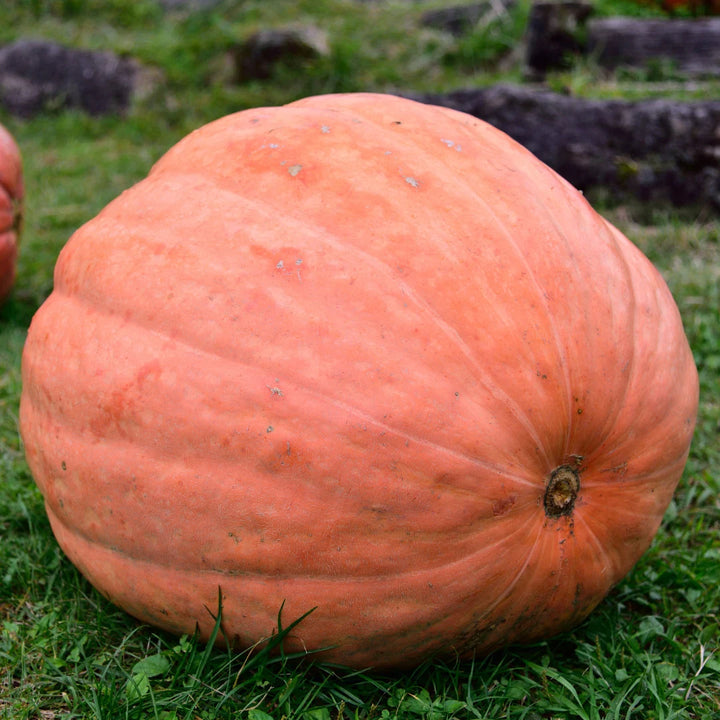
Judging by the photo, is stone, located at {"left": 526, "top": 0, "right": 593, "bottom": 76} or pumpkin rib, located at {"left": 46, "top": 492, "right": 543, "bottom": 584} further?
stone, located at {"left": 526, "top": 0, "right": 593, "bottom": 76}

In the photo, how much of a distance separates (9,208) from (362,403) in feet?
8.44

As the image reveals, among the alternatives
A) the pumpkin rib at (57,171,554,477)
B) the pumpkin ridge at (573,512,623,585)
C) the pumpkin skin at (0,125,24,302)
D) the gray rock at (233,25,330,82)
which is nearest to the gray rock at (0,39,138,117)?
the gray rock at (233,25,330,82)

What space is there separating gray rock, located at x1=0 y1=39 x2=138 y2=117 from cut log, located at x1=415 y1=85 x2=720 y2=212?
3.54m

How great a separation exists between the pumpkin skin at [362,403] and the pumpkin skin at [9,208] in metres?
1.91

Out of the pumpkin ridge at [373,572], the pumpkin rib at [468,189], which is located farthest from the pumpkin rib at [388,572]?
the pumpkin rib at [468,189]

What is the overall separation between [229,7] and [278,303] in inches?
257

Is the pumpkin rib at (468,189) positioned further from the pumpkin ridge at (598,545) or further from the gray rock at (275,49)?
the gray rock at (275,49)

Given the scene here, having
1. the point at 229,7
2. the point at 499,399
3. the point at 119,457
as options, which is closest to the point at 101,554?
the point at 119,457

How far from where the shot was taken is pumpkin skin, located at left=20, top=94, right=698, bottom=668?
4.50 ft

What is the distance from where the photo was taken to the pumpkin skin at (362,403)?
1.37m

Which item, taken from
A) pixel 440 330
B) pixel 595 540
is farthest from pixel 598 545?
pixel 440 330

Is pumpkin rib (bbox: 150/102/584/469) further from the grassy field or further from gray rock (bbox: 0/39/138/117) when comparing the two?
gray rock (bbox: 0/39/138/117)

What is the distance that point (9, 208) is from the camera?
3.35 m

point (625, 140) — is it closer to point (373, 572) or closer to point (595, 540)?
point (595, 540)
